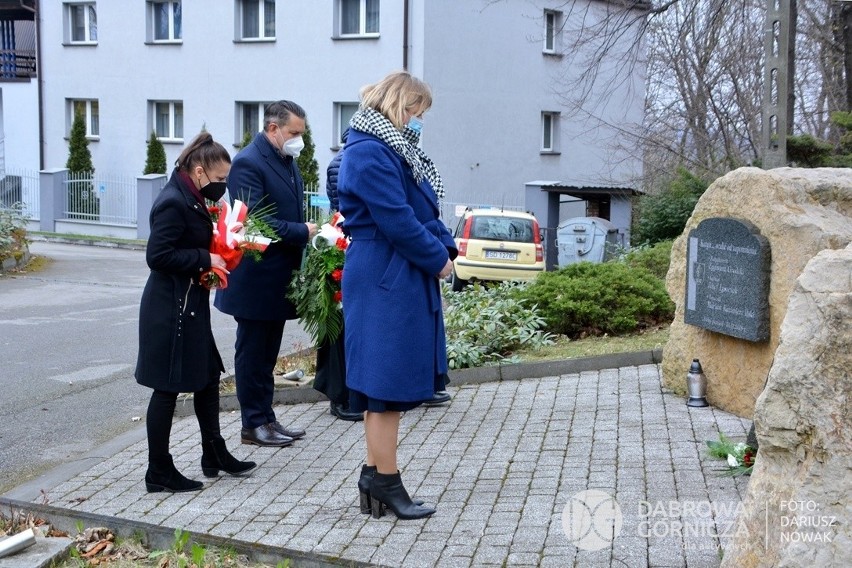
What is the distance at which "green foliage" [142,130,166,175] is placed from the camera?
101ft

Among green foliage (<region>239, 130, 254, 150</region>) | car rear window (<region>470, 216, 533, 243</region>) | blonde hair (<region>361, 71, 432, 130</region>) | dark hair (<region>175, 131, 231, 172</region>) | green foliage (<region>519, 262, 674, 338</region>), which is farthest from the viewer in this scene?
green foliage (<region>239, 130, 254, 150</region>)

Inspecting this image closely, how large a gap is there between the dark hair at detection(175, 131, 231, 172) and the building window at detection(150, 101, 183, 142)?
87.2 ft

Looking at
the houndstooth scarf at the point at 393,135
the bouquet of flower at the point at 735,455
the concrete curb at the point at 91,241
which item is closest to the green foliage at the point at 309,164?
the concrete curb at the point at 91,241

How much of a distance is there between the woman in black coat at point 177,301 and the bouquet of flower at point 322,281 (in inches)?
35.2

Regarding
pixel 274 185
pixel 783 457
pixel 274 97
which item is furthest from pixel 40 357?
pixel 274 97

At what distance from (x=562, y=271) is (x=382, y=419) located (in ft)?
20.8

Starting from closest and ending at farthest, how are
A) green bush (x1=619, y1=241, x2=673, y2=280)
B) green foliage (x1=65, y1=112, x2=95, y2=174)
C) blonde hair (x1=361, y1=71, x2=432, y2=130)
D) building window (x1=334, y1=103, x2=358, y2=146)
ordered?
blonde hair (x1=361, y1=71, x2=432, y2=130)
green bush (x1=619, y1=241, x2=673, y2=280)
building window (x1=334, y1=103, x2=358, y2=146)
green foliage (x1=65, y1=112, x2=95, y2=174)

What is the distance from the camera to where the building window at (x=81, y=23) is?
32688 mm

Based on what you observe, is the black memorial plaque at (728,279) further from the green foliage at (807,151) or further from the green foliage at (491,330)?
the green foliage at (807,151)

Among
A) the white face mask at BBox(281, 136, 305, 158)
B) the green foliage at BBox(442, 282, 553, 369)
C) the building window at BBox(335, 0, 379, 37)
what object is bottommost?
the green foliage at BBox(442, 282, 553, 369)

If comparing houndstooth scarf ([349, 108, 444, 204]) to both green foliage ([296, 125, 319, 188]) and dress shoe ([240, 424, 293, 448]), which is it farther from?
green foliage ([296, 125, 319, 188])

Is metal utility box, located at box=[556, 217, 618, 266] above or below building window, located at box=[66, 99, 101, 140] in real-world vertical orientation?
below

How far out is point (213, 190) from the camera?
5594 millimetres

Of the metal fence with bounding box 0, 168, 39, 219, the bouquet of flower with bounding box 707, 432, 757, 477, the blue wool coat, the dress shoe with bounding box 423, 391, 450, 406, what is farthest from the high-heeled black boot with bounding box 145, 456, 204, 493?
the metal fence with bounding box 0, 168, 39, 219
